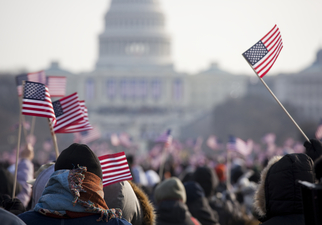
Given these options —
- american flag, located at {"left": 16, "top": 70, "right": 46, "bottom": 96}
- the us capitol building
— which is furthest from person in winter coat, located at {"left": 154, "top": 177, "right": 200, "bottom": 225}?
the us capitol building

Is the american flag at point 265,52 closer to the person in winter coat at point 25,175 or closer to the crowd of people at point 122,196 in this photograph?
the crowd of people at point 122,196

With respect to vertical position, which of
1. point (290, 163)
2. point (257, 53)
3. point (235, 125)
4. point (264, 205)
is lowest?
point (235, 125)

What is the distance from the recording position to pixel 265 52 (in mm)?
6676

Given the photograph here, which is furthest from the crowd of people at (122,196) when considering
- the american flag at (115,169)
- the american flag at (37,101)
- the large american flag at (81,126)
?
the large american flag at (81,126)

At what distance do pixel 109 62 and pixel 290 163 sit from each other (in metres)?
121

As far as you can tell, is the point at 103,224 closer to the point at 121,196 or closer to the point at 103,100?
the point at 121,196

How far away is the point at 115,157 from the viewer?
591 cm

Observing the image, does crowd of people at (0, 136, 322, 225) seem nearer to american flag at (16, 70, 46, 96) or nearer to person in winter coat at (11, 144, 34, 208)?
person in winter coat at (11, 144, 34, 208)

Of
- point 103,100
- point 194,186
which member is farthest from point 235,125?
point 194,186

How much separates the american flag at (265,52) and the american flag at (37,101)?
7.12 feet

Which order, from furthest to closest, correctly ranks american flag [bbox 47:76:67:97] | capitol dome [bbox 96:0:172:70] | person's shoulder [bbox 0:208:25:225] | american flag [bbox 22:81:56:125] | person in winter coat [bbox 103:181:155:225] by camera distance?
capitol dome [bbox 96:0:172:70] → american flag [bbox 47:76:67:97] → american flag [bbox 22:81:56:125] → person in winter coat [bbox 103:181:155:225] → person's shoulder [bbox 0:208:25:225]

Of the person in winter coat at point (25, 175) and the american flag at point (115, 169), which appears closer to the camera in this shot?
the american flag at point (115, 169)

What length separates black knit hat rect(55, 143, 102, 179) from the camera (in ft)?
13.7

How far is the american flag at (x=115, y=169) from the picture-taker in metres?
5.29
